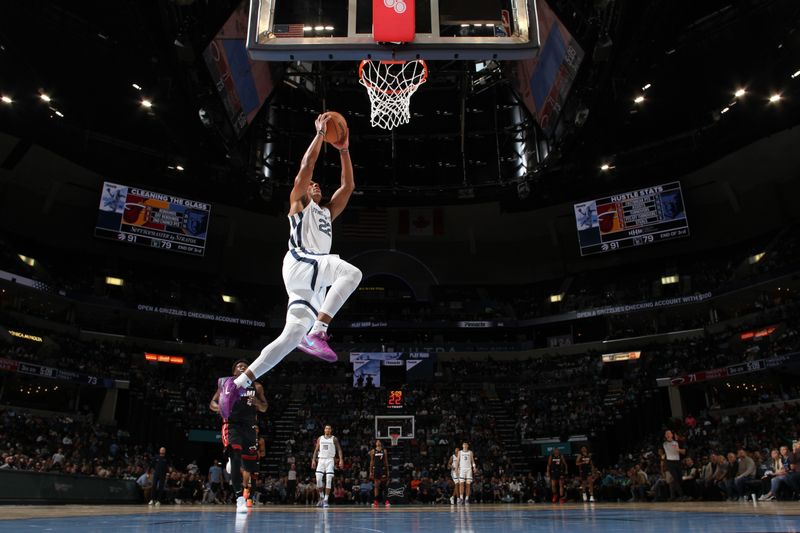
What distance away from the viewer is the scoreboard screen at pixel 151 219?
30344 millimetres

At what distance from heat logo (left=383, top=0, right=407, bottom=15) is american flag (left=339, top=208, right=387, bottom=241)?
3007 centimetres

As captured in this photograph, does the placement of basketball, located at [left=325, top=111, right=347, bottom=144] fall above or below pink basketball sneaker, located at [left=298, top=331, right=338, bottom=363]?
above

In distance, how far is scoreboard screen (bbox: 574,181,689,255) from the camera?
3100cm

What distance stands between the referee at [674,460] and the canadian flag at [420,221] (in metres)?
24.4

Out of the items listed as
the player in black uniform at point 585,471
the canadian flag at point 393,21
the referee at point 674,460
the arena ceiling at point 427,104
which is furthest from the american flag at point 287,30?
the player in black uniform at point 585,471

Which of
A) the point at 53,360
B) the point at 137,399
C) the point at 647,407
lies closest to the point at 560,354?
the point at 647,407

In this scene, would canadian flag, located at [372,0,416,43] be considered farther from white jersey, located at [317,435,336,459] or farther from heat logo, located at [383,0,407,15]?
white jersey, located at [317,435,336,459]

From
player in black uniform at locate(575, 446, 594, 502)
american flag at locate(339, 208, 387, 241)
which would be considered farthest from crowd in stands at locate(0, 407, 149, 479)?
american flag at locate(339, 208, 387, 241)

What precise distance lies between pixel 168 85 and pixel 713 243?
30.4m

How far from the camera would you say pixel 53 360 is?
28297mm

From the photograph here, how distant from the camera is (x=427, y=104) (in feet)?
92.5

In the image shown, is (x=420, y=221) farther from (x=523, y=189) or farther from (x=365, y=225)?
(x=523, y=189)

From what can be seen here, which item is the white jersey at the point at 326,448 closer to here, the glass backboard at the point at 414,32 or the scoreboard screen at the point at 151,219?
the glass backboard at the point at 414,32

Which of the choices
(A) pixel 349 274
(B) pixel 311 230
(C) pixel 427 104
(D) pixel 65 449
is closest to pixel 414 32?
(B) pixel 311 230
